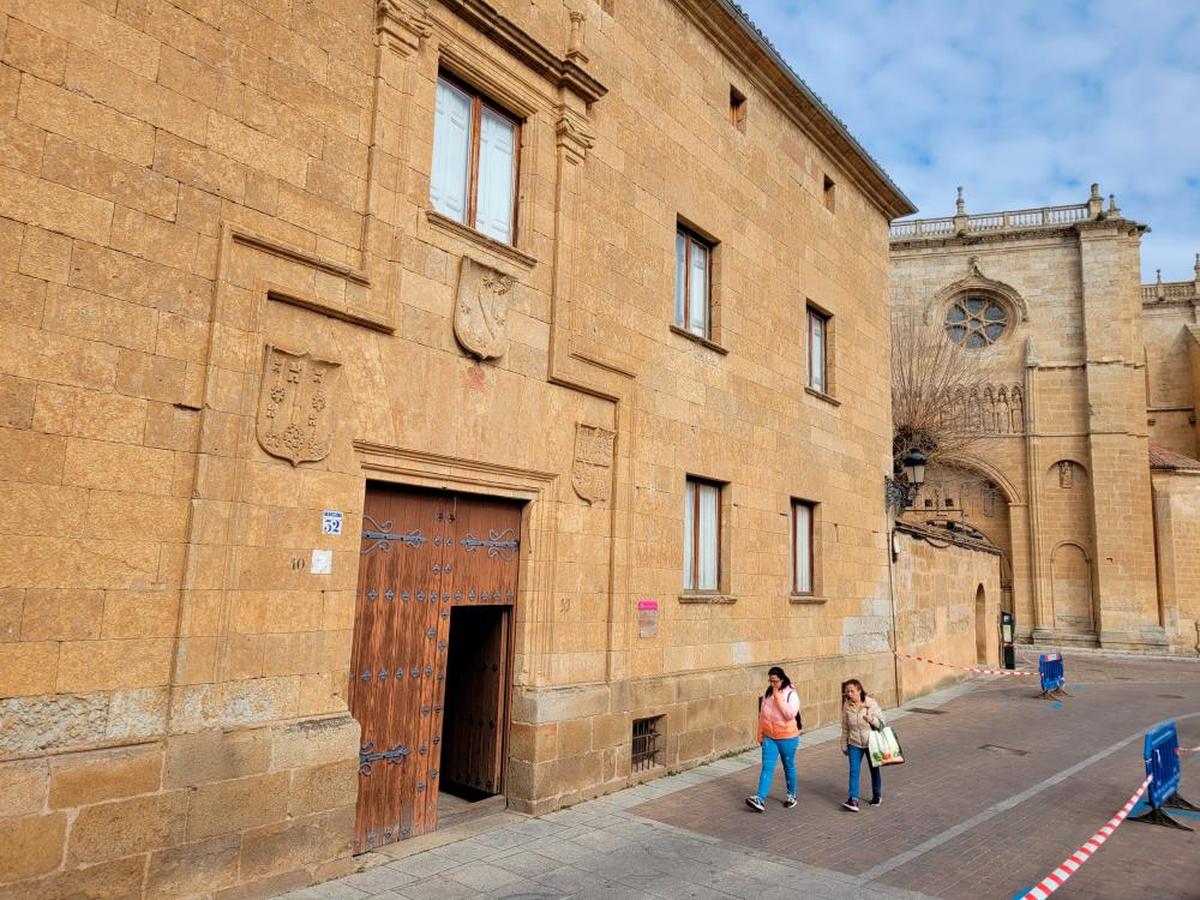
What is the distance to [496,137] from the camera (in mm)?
8875

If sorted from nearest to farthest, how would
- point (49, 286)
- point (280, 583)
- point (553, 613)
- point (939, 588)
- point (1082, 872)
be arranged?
point (49, 286) → point (280, 583) → point (1082, 872) → point (553, 613) → point (939, 588)

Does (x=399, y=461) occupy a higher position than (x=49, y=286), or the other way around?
(x=49, y=286)

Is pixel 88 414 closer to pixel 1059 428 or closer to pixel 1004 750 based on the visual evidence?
pixel 1004 750

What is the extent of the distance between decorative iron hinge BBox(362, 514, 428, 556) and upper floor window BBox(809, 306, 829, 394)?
8895mm

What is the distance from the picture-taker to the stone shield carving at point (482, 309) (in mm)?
7895

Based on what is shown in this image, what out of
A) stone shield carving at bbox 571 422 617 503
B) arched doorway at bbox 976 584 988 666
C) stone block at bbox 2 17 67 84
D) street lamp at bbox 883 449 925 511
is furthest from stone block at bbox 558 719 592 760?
arched doorway at bbox 976 584 988 666

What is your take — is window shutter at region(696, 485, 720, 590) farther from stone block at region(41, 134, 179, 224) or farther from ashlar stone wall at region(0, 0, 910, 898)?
stone block at region(41, 134, 179, 224)

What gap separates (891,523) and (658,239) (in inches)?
337

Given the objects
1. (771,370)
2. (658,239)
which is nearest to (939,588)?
(771,370)

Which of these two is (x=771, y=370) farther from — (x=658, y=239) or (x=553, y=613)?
(x=553, y=613)

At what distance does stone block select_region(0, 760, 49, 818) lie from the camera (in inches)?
188

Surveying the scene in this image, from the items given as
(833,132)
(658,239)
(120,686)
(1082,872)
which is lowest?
(1082,872)

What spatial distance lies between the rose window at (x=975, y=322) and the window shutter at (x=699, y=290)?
30226 mm

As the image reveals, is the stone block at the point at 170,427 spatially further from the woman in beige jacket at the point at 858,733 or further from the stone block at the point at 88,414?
the woman in beige jacket at the point at 858,733
